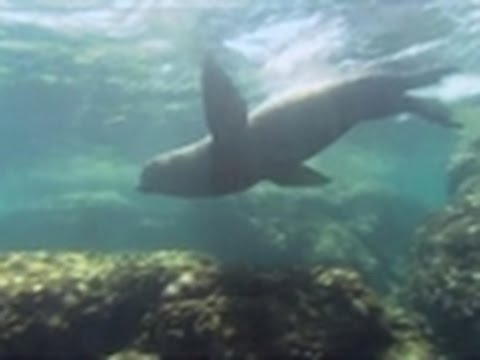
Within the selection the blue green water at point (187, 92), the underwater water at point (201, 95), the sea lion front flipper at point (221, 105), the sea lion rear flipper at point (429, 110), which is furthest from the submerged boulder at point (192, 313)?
the blue green water at point (187, 92)

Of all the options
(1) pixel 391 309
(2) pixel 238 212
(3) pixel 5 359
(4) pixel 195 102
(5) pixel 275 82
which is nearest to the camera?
(3) pixel 5 359

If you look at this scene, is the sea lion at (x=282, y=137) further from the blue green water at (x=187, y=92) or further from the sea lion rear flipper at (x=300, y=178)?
the blue green water at (x=187, y=92)

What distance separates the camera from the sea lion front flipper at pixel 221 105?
29.8 feet

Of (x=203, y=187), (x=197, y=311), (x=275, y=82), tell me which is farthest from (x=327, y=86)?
(x=275, y=82)

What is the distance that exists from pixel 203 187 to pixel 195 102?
17159 millimetres

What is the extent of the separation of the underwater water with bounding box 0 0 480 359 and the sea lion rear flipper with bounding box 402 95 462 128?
108 inches

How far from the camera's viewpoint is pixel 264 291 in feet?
26.7

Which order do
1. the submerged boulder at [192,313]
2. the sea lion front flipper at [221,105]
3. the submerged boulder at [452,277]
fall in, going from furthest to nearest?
the submerged boulder at [452,277], the sea lion front flipper at [221,105], the submerged boulder at [192,313]

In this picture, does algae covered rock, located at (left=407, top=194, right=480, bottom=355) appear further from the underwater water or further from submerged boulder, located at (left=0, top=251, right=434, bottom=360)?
submerged boulder, located at (left=0, top=251, right=434, bottom=360)

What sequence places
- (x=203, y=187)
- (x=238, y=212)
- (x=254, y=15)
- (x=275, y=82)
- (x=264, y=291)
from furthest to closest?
(x=275, y=82) < (x=238, y=212) < (x=254, y=15) < (x=203, y=187) < (x=264, y=291)

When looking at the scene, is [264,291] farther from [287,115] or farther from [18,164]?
[18,164]

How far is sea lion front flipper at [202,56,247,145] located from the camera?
9.09 metres

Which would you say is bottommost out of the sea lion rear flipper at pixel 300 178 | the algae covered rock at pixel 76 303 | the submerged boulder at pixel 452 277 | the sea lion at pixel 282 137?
the submerged boulder at pixel 452 277

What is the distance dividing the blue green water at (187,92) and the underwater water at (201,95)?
61mm
